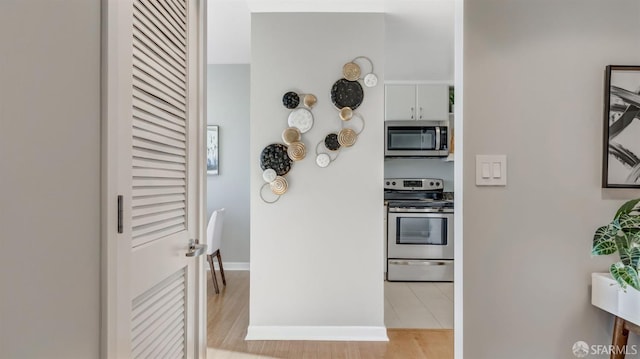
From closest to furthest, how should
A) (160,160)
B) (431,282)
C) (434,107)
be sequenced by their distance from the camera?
1. (160,160)
2. (431,282)
3. (434,107)

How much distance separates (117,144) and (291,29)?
7.10 ft

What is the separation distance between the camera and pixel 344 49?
2854 mm

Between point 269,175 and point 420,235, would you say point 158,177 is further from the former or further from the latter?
point 420,235

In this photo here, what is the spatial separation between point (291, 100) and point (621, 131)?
1.96m

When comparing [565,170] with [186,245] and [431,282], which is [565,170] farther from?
[431,282]

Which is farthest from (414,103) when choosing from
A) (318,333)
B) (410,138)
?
(318,333)

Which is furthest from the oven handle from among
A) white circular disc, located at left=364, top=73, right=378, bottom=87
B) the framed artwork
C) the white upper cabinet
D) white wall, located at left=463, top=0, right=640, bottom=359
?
white wall, located at left=463, top=0, right=640, bottom=359

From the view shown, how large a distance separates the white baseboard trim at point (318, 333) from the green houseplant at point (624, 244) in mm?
1772

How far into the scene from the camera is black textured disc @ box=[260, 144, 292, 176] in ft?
9.28

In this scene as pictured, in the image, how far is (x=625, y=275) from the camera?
1.29 m

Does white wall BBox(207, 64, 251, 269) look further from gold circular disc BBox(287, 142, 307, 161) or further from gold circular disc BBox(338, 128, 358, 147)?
gold circular disc BBox(338, 128, 358, 147)

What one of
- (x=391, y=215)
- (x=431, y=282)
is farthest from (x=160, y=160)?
(x=431, y=282)

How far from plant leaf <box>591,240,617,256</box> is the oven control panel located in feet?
12.3
